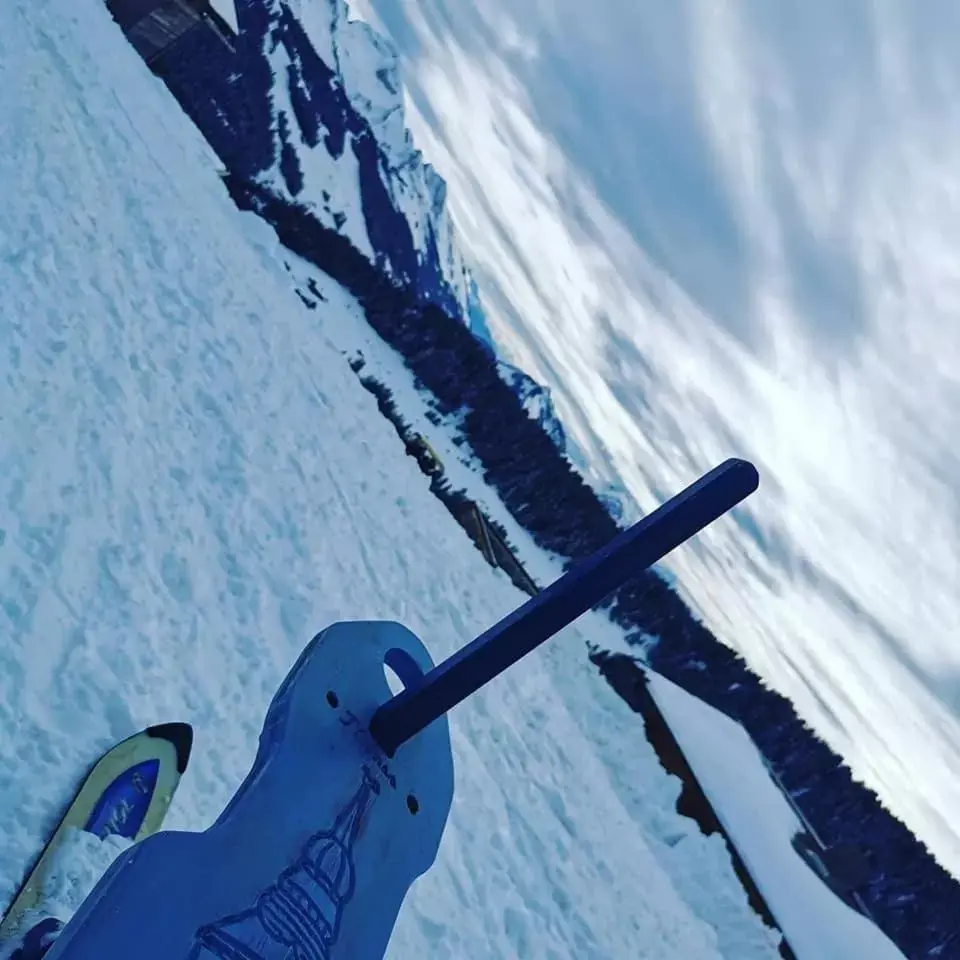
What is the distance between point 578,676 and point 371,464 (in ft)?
13.3

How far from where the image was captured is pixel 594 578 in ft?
9.43

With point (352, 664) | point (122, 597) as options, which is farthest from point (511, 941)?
point (352, 664)

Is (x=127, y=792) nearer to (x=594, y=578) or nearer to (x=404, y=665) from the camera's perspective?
(x=404, y=665)

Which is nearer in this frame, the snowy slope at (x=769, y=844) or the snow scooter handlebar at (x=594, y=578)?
the snow scooter handlebar at (x=594, y=578)

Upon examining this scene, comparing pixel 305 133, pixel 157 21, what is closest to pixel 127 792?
pixel 157 21

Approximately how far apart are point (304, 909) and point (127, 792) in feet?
9.31

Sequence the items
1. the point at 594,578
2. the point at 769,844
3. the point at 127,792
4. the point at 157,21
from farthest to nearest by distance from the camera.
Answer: the point at 157,21 → the point at 769,844 → the point at 127,792 → the point at 594,578

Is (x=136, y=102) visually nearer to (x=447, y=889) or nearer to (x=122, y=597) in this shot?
(x=122, y=597)

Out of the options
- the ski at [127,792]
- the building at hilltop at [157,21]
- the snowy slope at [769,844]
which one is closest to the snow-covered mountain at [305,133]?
the building at hilltop at [157,21]

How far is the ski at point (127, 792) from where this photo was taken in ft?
14.7

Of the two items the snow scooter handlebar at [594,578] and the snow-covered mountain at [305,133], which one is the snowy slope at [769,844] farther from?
the snow-covered mountain at [305,133]

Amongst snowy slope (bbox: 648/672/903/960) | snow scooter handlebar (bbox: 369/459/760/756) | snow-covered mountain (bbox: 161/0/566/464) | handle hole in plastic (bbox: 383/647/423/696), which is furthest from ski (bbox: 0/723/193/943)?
snow-covered mountain (bbox: 161/0/566/464)

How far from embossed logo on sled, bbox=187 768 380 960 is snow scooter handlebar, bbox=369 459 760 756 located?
0.43 metres

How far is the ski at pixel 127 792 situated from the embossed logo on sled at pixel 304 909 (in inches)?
87.6
